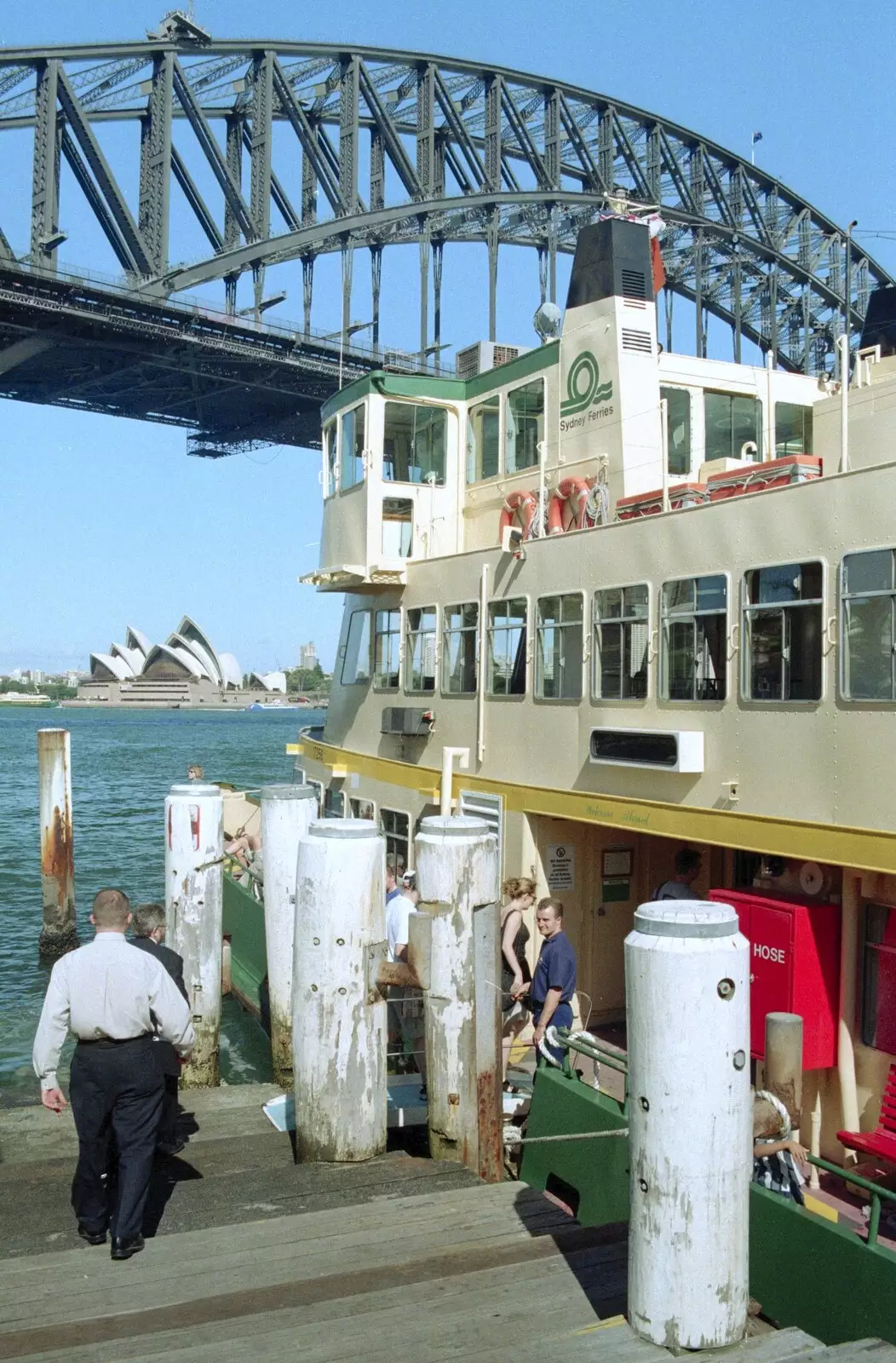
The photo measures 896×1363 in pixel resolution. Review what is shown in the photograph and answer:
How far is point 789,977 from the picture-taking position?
8203 millimetres

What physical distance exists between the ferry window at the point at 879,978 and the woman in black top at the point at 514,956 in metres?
2.61

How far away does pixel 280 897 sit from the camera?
34.0 ft

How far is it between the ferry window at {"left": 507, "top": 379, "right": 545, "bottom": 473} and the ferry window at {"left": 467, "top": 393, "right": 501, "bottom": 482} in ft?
1.02

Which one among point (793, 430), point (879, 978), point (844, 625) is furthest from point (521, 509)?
point (879, 978)

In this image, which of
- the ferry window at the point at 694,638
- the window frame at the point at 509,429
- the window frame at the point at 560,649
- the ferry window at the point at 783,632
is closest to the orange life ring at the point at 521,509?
the window frame at the point at 509,429

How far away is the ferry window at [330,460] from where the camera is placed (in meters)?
15.7

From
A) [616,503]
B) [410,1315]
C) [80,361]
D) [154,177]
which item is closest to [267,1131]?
[410,1315]

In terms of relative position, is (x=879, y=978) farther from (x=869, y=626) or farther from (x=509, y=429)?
(x=509, y=429)

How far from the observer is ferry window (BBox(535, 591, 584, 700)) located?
11086 millimetres

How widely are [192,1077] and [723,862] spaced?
507cm

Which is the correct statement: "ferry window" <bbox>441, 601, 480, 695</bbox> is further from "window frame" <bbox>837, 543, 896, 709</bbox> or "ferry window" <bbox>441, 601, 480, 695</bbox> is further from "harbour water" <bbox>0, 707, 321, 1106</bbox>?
"window frame" <bbox>837, 543, 896, 709</bbox>

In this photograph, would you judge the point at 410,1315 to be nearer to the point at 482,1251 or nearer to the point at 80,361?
the point at 482,1251

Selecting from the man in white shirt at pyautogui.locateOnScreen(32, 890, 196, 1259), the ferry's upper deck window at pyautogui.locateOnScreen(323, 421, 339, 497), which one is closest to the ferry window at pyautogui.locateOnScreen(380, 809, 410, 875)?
the ferry's upper deck window at pyautogui.locateOnScreen(323, 421, 339, 497)

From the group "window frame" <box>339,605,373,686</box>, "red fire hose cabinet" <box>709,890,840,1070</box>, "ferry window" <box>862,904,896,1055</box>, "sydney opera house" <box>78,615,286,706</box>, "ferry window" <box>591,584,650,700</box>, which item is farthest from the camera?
"sydney opera house" <box>78,615,286,706</box>
